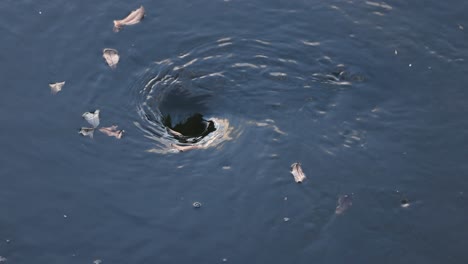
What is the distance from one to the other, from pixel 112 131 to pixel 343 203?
2.63m

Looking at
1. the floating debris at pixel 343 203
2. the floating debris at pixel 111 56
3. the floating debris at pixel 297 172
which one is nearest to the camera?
the floating debris at pixel 343 203

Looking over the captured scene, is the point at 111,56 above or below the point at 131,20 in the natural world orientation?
below

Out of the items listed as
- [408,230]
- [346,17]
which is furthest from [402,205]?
[346,17]

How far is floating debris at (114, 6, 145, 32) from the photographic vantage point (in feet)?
27.7

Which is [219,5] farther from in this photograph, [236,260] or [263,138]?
[236,260]

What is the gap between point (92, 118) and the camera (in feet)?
24.2

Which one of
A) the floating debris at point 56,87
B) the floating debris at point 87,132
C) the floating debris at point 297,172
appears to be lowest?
the floating debris at point 297,172

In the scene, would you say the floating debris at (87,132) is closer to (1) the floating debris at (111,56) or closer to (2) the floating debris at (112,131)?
(2) the floating debris at (112,131)

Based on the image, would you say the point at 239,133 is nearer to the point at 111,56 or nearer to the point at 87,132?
the point at 87,132

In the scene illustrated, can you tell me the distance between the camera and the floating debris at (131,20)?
8.45m

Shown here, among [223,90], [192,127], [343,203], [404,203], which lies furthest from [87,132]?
[404,203]

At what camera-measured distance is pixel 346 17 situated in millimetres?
8414

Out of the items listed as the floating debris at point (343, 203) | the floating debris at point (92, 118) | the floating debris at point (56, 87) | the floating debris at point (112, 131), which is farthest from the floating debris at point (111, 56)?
the floating debris at point (343, 203)

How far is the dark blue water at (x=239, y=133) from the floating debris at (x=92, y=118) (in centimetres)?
8
